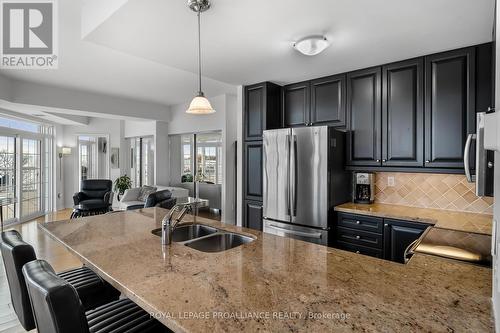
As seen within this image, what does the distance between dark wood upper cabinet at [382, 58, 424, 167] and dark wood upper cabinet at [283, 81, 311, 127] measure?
2.93 ft

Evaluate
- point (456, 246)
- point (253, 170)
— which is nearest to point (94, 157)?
point (253, 170)

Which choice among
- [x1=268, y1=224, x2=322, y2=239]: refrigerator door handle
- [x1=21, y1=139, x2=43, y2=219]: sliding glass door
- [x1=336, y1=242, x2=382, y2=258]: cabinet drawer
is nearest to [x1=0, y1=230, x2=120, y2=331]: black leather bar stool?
[x1=268, y1=224, x2=322, y2=239]: refrigerator door handle

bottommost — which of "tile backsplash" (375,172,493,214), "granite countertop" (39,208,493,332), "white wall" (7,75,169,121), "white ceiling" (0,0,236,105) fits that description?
"granite countertop" (39,208,493,332)

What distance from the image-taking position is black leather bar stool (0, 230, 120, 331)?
132cm

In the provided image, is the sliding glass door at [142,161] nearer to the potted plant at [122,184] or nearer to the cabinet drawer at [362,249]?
the potted plant at [122,184]

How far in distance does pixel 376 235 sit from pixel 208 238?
1.68 meters

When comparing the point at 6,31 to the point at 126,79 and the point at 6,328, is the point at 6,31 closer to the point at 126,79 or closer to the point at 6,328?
the point at 126,79

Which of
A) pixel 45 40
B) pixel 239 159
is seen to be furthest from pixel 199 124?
pixel 45 40

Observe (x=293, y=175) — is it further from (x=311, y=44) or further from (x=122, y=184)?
(x=122, y=184)

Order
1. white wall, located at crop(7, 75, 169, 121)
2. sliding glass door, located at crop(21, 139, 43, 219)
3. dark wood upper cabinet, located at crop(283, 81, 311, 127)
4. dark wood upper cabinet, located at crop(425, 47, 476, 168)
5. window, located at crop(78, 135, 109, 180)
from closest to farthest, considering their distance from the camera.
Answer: dark wood upper cabinet, located at crop(425, 47, 476, 168) < dark wood upper cabinet, located at crop(283, 81, 311, 127) < white wall, located at crop(7, 75, 169, 121) < sliding glass door, located at crop(21, 139, 43, 219) < window, located at crop(78, 135, 109, 180)

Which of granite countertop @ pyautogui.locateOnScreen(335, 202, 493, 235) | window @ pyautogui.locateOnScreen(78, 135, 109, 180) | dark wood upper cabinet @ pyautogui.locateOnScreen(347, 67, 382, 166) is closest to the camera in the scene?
granite countertop @ pyautogui.locateOnScreen(335, 202, 493, 235)

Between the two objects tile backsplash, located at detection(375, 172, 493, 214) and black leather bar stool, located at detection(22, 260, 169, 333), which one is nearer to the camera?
black leather bar stool, located at detection(22, 260, 169, 333)

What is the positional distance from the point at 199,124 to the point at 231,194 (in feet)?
5.92

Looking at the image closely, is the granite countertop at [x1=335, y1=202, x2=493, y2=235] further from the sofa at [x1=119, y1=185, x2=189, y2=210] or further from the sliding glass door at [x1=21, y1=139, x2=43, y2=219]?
the sliding glass door at [x1=21, y1=139, x2=43, y2=219]
